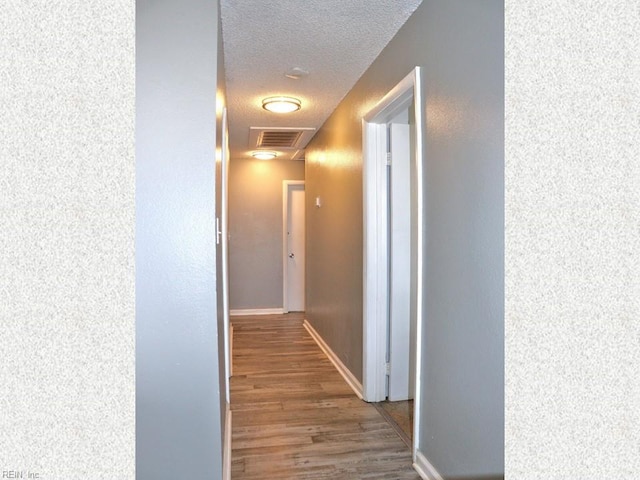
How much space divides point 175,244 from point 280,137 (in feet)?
11.6

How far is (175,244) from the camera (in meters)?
1.76

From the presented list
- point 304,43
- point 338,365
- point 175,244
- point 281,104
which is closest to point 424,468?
point 175,244

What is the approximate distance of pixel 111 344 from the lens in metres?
1.27

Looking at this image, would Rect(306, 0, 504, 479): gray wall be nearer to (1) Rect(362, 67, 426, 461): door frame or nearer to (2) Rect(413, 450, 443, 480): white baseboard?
(2) Rect(413, 450, 443, 480): white baseboard

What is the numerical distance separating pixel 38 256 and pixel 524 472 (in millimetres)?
1438

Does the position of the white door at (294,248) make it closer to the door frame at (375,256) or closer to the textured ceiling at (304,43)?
the textured ceiling at (304,43)

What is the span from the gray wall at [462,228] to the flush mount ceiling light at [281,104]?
1.21 m

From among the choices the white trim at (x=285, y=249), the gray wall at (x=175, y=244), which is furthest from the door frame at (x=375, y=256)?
the white trim at (x=285, y=249)

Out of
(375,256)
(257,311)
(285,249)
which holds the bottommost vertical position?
(257,311)

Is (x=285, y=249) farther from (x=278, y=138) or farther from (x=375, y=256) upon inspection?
(x=375, y=256)

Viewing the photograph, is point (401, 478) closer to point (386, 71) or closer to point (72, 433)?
point (72, 433)

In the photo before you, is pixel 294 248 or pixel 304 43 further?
pixel 294 248

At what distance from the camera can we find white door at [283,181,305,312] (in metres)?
6.57

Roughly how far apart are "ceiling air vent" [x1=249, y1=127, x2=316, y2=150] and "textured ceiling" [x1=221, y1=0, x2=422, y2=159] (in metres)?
0.81
